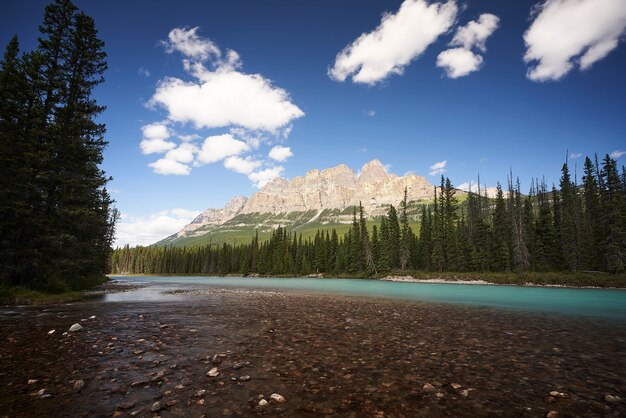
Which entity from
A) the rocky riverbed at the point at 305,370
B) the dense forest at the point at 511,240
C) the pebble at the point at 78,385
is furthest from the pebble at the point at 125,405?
the dense forest at the point at 511,240

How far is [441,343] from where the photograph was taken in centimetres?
1167

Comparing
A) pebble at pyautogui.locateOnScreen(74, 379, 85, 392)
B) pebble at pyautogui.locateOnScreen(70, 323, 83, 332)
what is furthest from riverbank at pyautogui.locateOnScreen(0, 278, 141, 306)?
pebble at pyautogui.locateOnScreen(74, 379, 85, 392)

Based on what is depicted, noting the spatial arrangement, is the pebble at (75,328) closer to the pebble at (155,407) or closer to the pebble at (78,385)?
the pebble at (78,385)

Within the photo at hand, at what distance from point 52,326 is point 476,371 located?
17.2 m

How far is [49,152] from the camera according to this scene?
25406mm

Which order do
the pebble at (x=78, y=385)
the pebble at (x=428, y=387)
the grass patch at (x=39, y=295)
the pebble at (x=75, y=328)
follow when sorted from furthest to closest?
the grass patch at (x=39, y=295)
the pebble at (x=75, y=328)
the pebble at (x=428, y=387)
the pebble at (x=78, y=385)

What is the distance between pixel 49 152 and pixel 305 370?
Result: 2895cm

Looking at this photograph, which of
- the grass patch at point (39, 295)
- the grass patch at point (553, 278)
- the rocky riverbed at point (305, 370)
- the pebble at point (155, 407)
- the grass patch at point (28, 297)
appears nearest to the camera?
the pebble at point (155, 407)

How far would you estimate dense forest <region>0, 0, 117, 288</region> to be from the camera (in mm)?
23078

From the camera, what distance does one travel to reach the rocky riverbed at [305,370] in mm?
5969

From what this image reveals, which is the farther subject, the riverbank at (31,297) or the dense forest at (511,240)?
the dense forest at (511,240)

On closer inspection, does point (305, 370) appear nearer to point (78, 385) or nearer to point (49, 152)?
point (78, 385)

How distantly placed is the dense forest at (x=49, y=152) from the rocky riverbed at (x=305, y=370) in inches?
461

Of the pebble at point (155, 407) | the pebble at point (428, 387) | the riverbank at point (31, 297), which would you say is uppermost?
the pebble at point (155, 407)
